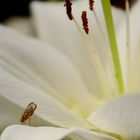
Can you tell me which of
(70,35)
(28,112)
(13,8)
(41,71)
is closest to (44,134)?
(28,112)

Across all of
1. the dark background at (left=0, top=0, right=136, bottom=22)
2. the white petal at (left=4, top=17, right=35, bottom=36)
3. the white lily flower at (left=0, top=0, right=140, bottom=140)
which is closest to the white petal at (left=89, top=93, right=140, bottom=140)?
the white lily flower at (left=0, top=0, right=140, bottom=140)

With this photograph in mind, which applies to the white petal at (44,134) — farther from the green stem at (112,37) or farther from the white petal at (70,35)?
the white petal at (70,35)

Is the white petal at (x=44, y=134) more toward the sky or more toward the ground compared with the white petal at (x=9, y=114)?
more toward the sky

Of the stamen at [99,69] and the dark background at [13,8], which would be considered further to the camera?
the dark background at [13,8]

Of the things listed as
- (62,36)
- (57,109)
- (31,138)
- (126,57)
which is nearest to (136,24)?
(126,57)

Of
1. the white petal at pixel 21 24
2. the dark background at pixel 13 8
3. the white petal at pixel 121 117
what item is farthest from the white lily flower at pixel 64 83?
the dark background at pixel 13 8

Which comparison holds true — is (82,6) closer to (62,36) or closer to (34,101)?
(62,36)

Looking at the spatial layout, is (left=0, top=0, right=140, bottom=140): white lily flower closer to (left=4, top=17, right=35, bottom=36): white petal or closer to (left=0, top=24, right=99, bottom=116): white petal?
(left=0, top=24, right=99, bottom=116): white petal

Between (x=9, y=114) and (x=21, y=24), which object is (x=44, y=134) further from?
(x=21, y=24)
